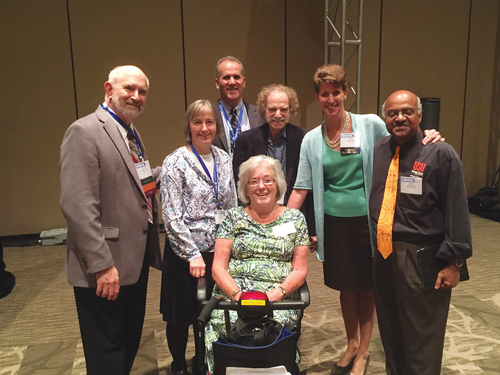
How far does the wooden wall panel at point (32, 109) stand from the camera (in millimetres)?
4930

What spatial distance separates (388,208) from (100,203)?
4.36ft

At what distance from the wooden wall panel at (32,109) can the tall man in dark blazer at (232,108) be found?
3.08m

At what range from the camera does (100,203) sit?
6.01 ft

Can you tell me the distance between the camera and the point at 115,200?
1.86m

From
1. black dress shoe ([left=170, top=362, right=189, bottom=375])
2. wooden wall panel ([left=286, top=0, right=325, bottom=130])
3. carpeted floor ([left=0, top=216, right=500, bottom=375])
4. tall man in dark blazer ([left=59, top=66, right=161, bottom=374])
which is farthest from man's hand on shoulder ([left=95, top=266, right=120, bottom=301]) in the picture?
wooden wall panel ([left=286, top=0, right=325, bottom=130])

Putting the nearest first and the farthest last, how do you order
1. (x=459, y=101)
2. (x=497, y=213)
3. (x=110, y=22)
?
(x=110, y=22) → (x=497, y=213) → (x=459, y=101)

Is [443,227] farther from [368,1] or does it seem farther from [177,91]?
[368,1]

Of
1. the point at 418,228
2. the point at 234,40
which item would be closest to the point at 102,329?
the point at 418,228

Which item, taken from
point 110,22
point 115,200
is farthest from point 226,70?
point 110,22

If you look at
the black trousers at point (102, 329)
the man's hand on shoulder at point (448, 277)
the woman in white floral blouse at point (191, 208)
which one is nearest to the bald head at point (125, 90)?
the woman in white floral blouse at point (191, 208)

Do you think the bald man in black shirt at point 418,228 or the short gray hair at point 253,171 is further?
the short gray hair at point 253,171

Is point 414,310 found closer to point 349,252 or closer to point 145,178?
point 349,252

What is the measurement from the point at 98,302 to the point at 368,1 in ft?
18.0

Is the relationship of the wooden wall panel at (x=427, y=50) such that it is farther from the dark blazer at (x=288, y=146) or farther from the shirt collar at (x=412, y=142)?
the shirt collar at (x=412, y=142)
